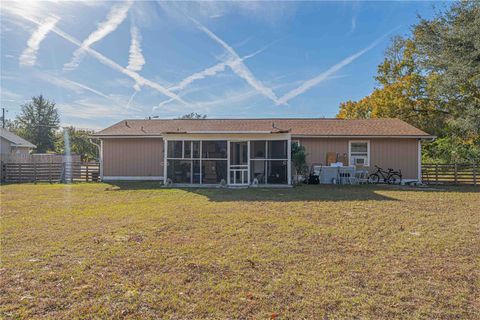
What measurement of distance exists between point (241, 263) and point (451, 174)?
13.9m

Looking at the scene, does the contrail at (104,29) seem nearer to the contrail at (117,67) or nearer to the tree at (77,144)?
the contrail at (117,67)

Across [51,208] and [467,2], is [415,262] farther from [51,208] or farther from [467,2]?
[467,2]

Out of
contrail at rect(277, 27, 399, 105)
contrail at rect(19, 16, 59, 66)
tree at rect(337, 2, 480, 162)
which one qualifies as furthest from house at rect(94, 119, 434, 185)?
contrail at rect(277, 27, 399, 105)

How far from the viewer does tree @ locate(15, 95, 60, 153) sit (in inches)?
1634

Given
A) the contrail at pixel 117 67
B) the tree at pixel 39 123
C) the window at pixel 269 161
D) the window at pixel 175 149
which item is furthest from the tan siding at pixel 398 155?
the tree at pixel 39 123

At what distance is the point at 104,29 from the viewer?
10.3m

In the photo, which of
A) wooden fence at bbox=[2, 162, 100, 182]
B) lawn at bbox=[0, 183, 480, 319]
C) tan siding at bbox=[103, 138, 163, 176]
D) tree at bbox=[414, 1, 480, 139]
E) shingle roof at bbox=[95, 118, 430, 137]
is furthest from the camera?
wooden fence at bbox=[2, 162, 100, 182]

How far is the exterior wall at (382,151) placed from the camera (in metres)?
14.1

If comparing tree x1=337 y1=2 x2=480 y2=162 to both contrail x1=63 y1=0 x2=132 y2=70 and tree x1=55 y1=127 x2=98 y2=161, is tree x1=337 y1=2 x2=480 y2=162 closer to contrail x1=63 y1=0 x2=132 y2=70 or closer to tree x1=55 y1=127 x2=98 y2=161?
contrail x1=63 y1=0 x2=132 y2=70

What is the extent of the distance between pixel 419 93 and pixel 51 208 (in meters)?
23.3

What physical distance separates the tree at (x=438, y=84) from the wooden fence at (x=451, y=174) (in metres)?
1.87

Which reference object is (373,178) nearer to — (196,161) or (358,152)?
(358,152)

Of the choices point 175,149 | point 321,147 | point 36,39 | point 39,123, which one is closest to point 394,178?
point 321,147

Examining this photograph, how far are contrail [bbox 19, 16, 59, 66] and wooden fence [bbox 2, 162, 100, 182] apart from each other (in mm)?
6384
